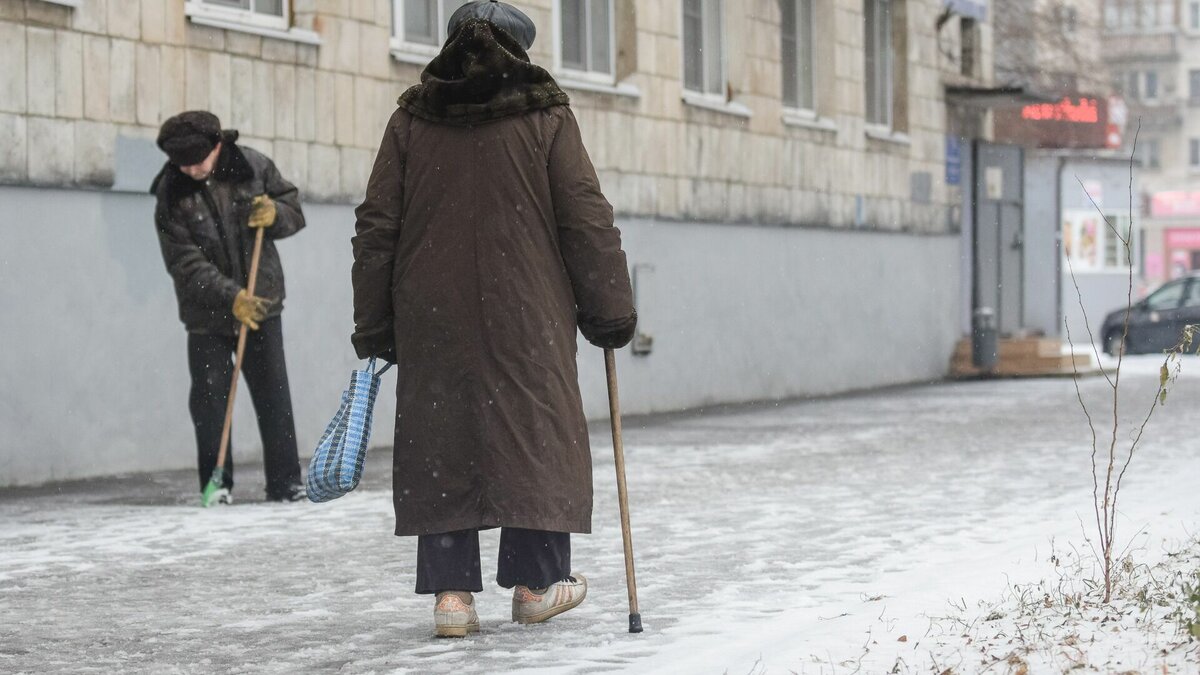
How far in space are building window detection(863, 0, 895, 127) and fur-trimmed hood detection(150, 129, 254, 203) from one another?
1448 cm

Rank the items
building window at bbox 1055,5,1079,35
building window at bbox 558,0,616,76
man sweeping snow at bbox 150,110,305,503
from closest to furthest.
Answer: man sweeping snow at bbox 150,110,305,503
building window at bbox 558,0,616,76
building window at bbox 1055,5,1079,35

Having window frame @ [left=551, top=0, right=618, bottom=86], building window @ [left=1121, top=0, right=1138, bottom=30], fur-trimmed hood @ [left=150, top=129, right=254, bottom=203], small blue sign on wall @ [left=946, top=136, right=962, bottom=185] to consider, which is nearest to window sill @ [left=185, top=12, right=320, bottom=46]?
fur-trimmed hood @ [left=150, top=129, right=254, bottom=203]

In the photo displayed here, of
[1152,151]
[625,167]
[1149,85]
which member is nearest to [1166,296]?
[625,167]

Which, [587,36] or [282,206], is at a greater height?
[587,36]

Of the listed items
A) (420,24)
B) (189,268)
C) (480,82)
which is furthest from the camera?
(420,24)

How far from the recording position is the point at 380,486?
11109 millimetres

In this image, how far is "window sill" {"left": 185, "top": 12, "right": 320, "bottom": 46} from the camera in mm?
12555

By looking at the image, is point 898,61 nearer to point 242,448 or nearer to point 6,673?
point 242,448

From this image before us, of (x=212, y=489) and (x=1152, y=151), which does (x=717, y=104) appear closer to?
(x=212, y=489)

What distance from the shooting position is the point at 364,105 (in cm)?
1427

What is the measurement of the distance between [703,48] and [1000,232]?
991 cm

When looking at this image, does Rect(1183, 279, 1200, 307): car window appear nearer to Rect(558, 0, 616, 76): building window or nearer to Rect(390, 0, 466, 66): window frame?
Rect(558, 0, 616, 76): building window

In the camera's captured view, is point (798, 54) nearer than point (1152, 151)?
Yes

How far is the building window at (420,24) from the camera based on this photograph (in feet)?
48.5
